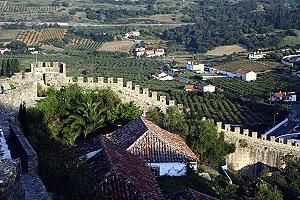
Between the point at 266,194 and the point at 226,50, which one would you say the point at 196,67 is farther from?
the point at 266,194

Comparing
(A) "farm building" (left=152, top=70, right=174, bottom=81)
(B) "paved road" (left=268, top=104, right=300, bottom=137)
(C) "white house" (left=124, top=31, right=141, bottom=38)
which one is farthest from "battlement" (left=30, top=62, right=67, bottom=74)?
A: (C) "white house" (left=124, top=31, right=141, bottom=38)

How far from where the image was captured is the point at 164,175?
13.6m

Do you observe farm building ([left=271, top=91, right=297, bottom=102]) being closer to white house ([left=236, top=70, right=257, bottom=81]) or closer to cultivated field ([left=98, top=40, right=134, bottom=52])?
white house ([left=236, top=70, right=257, bottom=81])

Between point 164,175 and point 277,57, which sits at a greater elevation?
point 164,175

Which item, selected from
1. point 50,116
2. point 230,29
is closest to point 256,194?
point 50,116

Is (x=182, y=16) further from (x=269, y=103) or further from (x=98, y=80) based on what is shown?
(x=98, y=80)

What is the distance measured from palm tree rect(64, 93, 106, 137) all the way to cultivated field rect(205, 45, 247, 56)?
5937cm

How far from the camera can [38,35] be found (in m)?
73.6

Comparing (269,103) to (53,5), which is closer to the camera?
(269,103)

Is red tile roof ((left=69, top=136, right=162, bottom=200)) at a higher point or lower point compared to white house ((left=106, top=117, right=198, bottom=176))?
higher

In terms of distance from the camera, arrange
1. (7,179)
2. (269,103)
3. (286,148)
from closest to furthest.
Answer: (7,179) < (286,148) < (269,103)

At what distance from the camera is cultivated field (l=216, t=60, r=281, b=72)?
61103 mm

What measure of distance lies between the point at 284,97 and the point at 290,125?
35.5ft

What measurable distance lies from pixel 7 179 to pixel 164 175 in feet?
28.3
